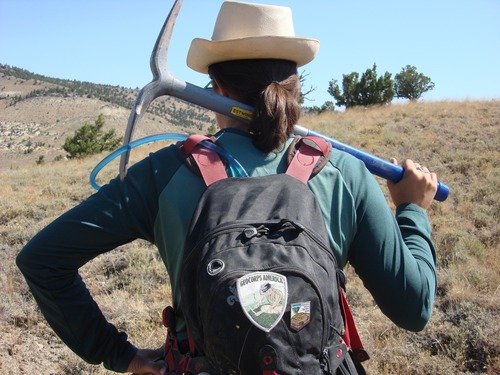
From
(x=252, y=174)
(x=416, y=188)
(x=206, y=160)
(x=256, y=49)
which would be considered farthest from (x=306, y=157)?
(x=416, y=188)

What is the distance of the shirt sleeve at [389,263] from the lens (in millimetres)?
1366

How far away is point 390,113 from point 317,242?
53.4 feet

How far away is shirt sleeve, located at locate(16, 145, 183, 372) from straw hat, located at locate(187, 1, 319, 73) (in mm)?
421

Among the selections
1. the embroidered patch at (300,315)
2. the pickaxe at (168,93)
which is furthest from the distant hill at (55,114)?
the embroidered patch at (300,315)

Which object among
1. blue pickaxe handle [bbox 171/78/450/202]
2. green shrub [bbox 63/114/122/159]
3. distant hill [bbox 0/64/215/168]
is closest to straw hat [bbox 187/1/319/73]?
blue pickaxe handle [bbox 171/78/450/202]

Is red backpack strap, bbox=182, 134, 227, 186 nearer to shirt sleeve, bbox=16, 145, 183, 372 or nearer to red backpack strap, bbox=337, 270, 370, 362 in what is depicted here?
shirt sleeve, bbox=16, 145, 183, 372

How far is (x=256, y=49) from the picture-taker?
148 centimetres

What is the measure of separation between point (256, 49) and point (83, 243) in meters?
0.78

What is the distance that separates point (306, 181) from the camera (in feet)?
4.35

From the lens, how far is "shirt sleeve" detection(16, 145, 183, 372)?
1.36 meters

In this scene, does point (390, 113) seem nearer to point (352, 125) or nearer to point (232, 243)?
point (352, 125)

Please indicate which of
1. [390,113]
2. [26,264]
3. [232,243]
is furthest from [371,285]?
[390,113]

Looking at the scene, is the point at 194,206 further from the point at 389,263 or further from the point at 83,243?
the point at 389,263

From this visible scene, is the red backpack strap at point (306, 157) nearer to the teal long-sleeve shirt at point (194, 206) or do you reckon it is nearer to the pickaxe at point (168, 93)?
the teal long-sleeve shirt at point (194, 206)
